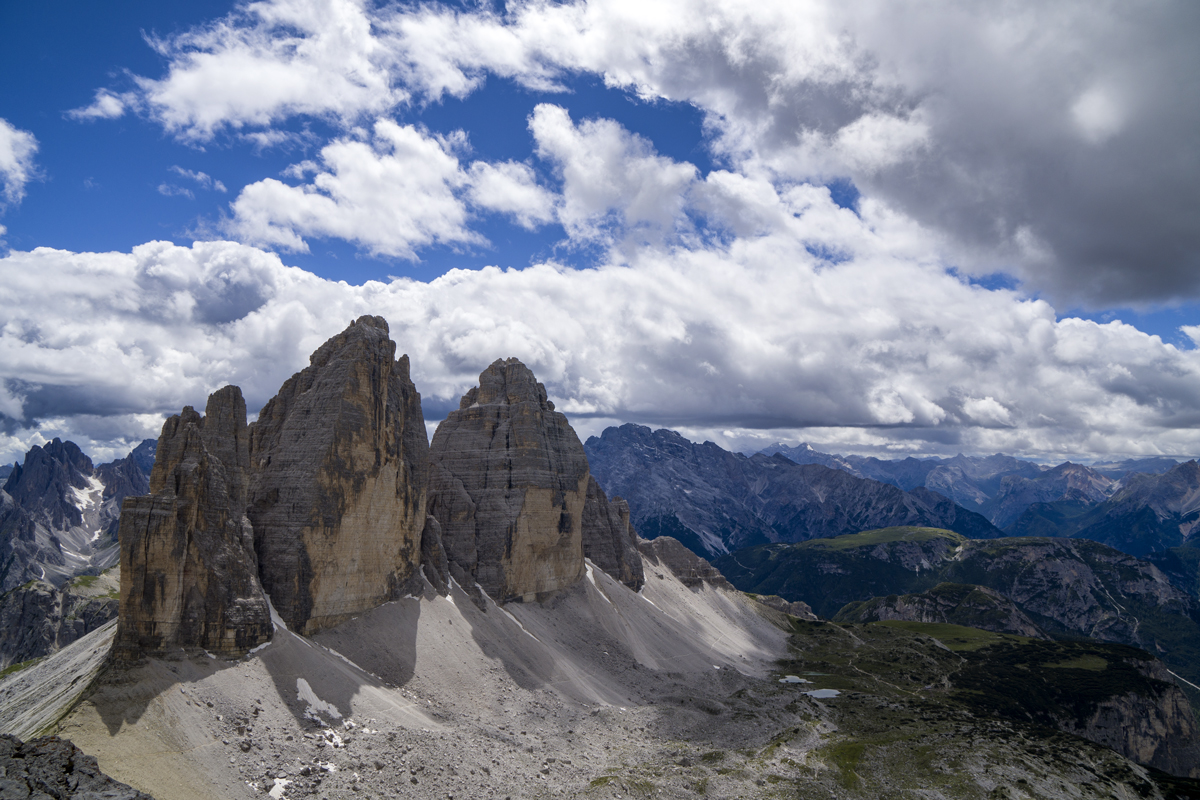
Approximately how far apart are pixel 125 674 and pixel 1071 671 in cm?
20898

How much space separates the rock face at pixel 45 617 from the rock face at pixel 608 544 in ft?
377

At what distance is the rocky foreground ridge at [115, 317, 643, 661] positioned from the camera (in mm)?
65562

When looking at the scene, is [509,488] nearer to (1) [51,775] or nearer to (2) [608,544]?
(2) [608,544]

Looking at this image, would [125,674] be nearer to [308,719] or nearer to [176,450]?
[308,719]

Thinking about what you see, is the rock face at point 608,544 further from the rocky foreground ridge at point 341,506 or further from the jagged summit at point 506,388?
the jagged summit at point 506,388

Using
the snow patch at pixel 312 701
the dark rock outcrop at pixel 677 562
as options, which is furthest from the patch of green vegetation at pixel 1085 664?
the snow patch at pixel 312 701

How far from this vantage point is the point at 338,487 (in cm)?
8394

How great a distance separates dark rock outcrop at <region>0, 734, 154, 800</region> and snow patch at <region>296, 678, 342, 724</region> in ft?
116

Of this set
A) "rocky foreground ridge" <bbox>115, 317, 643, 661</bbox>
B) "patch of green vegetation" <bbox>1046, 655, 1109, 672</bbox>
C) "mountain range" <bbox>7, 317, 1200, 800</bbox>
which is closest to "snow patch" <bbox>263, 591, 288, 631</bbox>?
"mountain range" <bbox>7, 317, 1200, 800</bbox>

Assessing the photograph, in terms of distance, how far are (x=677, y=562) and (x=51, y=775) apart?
16151 cm

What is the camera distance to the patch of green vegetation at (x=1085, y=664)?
604ft

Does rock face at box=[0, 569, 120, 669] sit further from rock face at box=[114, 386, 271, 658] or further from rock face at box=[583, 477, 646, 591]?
rock face at box=[114, 386, 271, 658]

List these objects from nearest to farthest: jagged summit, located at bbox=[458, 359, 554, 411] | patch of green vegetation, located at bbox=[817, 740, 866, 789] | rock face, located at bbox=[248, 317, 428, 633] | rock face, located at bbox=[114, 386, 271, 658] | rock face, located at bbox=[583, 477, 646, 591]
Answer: rock face, located at bbox=[114, 386, 271, 658] → patch of green vegetation, located at bbox=[817, 740, 866, 789] → rock face, located at bbox=[248, 317, 428, 633] → jagged summit, located at bbox=[458, 359, 554, 411] → rock face, located at bbox=[583, 477, 646, 591]

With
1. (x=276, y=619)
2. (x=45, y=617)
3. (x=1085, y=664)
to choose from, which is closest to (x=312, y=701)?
(x=276, y=619)
